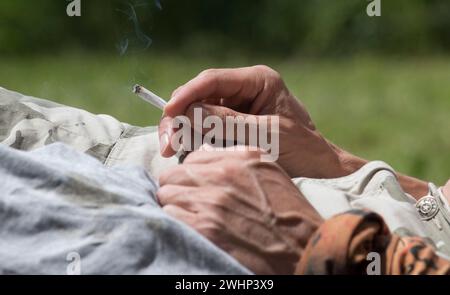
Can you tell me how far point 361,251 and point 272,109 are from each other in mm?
401

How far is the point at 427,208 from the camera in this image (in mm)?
1394

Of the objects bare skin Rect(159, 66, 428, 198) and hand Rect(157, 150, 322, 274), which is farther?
bare skin Rect(159, 66, 428, 198)

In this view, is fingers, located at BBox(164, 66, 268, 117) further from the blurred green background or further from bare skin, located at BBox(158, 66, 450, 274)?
the blurred green background

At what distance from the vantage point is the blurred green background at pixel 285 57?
366 cm

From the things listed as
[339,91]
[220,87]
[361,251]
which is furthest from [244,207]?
[339,91]

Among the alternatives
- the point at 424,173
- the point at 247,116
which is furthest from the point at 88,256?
the point at 424,173

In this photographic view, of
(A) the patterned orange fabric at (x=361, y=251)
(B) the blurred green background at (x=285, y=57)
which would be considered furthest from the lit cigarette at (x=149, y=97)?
(B) the blurred green background at (x=285, y=57)

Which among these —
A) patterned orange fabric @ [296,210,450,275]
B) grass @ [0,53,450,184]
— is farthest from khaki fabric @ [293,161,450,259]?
grass @ [0,53,450,184]

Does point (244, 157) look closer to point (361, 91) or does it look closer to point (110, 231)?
point (110, 231)

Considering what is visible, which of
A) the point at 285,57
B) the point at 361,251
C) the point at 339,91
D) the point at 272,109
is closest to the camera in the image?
the point at 361,251

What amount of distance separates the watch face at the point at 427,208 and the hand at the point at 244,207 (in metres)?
0.23

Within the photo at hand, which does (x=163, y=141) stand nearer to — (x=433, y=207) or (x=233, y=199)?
(x=233, y=199)

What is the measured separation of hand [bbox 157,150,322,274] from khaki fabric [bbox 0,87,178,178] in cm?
20

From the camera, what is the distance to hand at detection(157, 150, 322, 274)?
1.14 m
